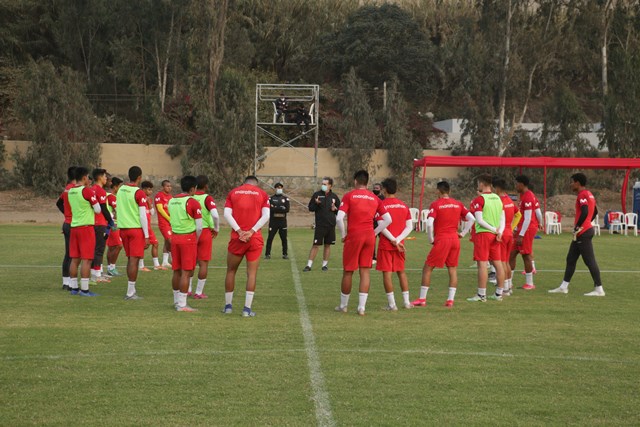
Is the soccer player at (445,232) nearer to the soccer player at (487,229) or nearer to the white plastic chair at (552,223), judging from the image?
the soccer player at (487,229)

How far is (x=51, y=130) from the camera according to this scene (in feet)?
143

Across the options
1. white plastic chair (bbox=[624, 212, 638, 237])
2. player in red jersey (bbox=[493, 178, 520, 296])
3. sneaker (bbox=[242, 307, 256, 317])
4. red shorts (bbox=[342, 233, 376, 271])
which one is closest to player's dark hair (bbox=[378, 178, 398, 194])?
red shorts (bbox=[342, 233, 376, 271])

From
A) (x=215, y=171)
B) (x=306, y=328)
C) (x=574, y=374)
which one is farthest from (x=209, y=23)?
(x=574, y=374)

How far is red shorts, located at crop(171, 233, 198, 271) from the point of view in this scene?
39.0 feet

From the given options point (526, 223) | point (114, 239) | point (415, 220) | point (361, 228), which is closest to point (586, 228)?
point (526, 223)

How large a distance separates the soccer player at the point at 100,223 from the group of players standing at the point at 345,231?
0.02m

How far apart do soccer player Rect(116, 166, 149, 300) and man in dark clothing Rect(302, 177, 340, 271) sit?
530 centimetres

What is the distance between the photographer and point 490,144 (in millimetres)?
48594

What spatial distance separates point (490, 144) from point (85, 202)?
37.8 metres

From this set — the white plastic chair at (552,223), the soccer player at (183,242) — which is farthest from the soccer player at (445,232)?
the white plastic chair at (552,223)

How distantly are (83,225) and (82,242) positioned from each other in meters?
0.29

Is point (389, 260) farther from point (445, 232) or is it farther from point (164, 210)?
point (164, 210)

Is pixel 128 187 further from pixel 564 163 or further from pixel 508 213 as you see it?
pixel 564 163

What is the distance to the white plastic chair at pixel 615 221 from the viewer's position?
35312mm
